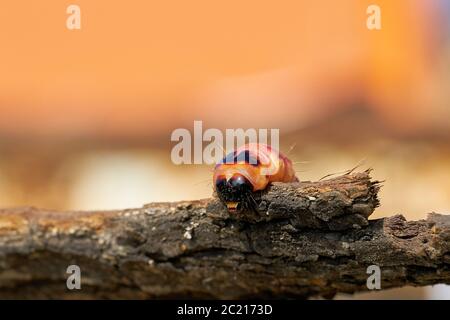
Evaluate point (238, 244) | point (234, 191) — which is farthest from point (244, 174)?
point (238, 244)

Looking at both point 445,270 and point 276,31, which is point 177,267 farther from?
point 276,31

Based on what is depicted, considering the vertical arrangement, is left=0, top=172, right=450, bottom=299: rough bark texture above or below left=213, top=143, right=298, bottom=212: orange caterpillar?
below

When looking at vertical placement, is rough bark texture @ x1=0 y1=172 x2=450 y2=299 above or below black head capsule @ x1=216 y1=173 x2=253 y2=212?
below

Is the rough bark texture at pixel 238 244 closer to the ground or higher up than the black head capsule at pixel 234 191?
closer to the ground

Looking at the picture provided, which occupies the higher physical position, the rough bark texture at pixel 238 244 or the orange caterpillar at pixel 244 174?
the orange caterpillar at pixel 244 174

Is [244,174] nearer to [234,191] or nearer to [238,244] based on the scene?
[234,191]
